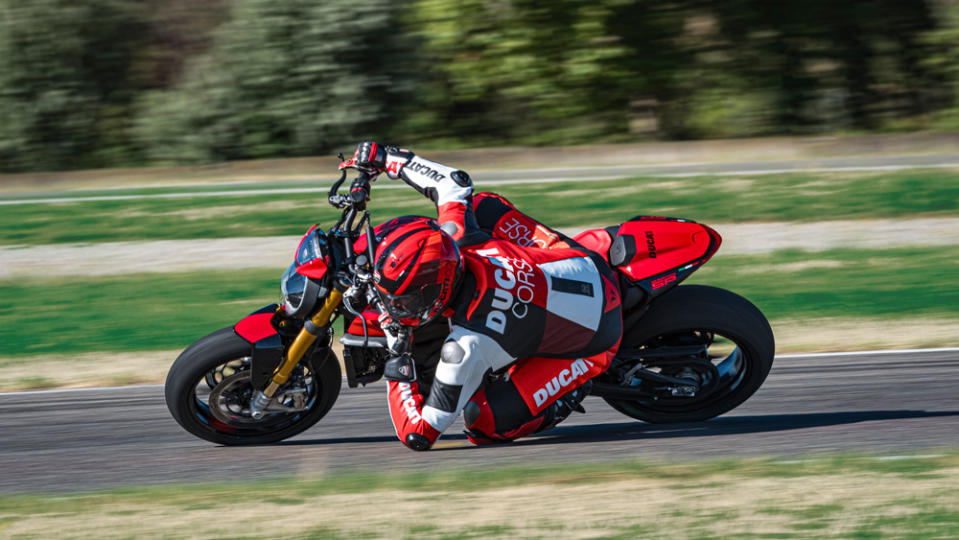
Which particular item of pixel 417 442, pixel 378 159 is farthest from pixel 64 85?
pixel 417 442

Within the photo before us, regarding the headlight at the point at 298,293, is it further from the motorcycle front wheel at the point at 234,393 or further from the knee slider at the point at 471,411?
the knee slider at the point at 471,411

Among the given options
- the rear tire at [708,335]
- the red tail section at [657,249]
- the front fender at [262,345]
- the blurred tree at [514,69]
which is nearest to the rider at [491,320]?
the red tail section at [657,249]

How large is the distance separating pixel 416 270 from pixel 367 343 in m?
0.57

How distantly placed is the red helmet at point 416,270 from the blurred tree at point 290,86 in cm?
1379

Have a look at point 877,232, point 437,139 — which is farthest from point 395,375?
point 437,139

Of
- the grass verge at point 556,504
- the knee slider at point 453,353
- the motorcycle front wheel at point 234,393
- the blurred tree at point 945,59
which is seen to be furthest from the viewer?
the blurred tree at point 945,59

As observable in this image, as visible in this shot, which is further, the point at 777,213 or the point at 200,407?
the point at 777,213

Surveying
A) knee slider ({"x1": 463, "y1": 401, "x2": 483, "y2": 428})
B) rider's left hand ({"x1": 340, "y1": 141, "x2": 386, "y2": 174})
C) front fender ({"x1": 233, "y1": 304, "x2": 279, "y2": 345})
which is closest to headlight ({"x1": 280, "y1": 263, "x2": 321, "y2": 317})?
front fender ({"x1": 233, "y1": 304, "x2": 279, "y2": 345})

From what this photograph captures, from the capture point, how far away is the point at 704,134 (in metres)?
19.1

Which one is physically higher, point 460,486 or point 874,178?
point 460,486

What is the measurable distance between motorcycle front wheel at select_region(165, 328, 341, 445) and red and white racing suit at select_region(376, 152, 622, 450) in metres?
0.38

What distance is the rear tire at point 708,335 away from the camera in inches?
213

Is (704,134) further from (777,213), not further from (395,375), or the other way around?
(395,375)

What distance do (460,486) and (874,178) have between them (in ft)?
35.5
